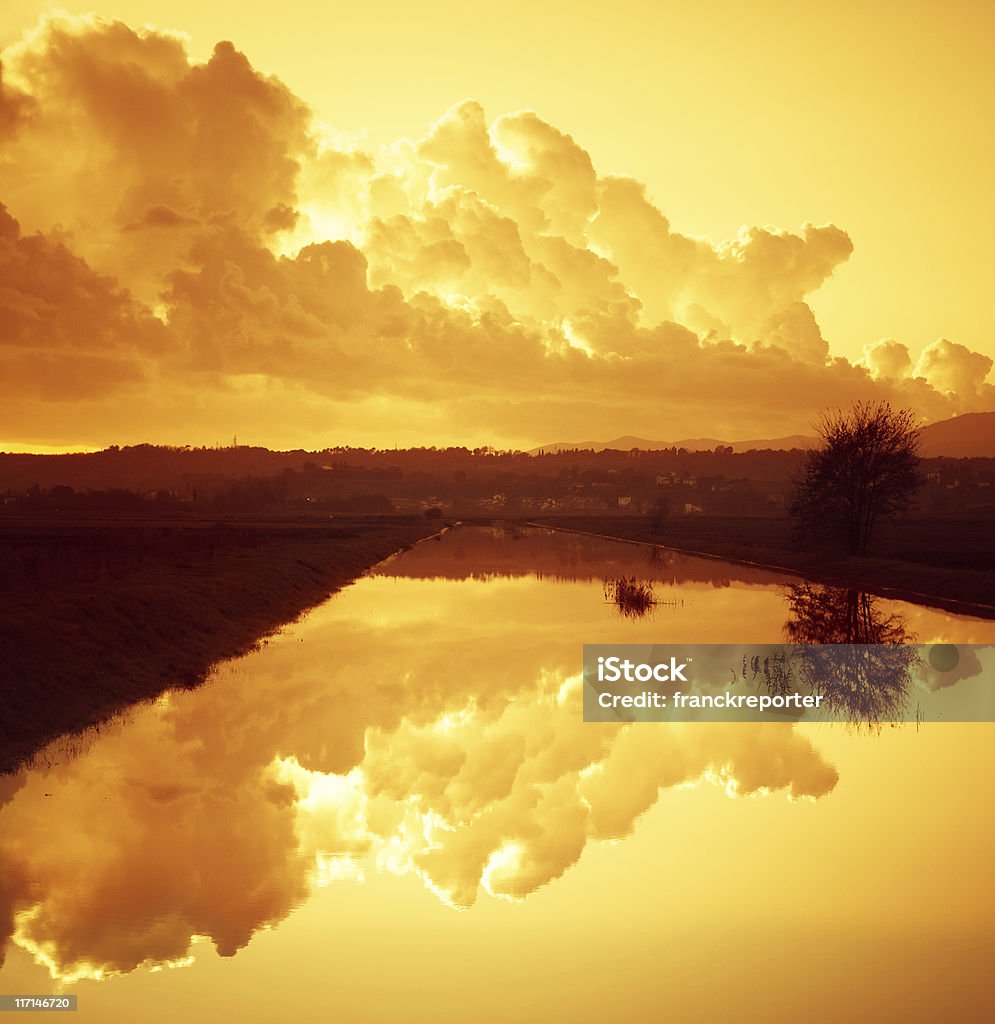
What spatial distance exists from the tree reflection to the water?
8.31 ft

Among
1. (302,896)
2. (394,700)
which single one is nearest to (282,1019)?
(302,896)

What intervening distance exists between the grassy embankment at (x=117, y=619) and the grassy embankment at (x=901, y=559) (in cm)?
2454

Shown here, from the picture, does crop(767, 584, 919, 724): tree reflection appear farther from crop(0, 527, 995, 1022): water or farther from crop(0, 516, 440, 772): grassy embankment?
crop(0, 516, 440, 772): grassy embankment

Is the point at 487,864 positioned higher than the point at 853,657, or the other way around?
the point at 853,657

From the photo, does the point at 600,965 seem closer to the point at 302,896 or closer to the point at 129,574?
the point at 302,896

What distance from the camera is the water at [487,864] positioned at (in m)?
9.32

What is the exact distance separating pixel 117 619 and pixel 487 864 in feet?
55.1

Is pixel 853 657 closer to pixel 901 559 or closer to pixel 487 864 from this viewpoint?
pixel 487 864

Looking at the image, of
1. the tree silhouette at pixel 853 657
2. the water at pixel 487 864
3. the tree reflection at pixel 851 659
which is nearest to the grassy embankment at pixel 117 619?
the water at pixel 487 864

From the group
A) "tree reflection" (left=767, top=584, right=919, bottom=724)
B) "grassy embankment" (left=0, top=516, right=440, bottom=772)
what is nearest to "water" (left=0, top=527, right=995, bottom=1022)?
"grassy embankment" (left=0, top=516, right=440, bottom=772)

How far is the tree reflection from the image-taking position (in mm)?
22391

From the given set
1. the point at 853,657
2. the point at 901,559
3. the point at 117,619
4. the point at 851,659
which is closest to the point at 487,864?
the point at 117,619

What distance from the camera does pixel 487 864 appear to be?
1268 cm

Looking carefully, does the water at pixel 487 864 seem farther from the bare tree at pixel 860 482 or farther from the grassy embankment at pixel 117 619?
the bare tree at pixel 860 482
